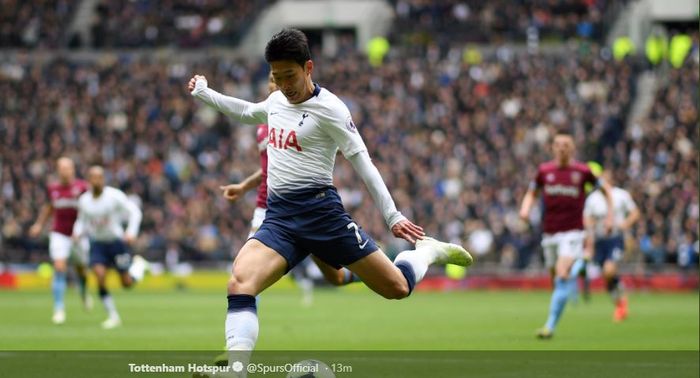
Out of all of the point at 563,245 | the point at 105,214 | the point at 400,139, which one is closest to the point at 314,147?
the point at 563,245

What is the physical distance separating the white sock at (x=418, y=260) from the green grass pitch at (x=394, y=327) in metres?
1.33

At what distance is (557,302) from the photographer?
1752 centimetres

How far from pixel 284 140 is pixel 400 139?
101 ft

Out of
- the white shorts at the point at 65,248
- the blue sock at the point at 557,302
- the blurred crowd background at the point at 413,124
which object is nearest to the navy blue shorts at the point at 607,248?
the blue sock at the point at 557,302

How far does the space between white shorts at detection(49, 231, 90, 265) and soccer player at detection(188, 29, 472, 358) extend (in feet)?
42.3

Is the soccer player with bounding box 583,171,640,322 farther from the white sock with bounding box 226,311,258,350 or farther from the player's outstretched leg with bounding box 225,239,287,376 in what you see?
the white sock with bounding box 226,311,258,350

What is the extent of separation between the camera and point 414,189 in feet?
130

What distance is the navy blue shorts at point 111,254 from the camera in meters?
22.0

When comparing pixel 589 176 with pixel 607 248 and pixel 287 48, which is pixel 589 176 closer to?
pixel 607 248

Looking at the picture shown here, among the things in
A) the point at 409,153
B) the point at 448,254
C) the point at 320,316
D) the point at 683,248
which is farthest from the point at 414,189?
the point at 448,254

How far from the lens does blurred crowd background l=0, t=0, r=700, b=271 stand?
3766 centimetres

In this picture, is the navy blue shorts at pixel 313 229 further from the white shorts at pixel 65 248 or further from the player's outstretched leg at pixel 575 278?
the white shorts at pixel 65 248

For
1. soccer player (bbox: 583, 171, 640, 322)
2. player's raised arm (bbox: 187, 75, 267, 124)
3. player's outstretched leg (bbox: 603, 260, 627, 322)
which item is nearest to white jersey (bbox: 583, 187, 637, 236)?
soccer player (bbox: 583, 171, 640, 322)

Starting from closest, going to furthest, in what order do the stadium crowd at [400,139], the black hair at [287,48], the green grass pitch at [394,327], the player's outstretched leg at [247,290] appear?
1. the player's outstretched leg at [247,290]
2. the black hair at [287,48]
3. the green grass pitch at [394,327]
4. the stadium crowd at [400,139]
